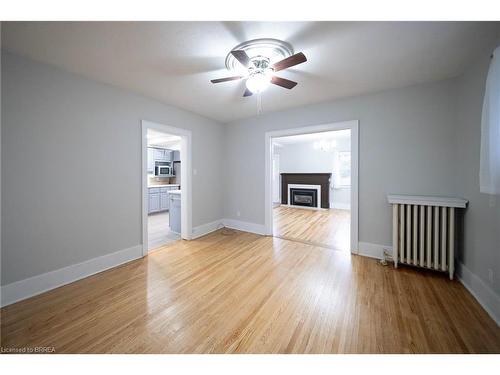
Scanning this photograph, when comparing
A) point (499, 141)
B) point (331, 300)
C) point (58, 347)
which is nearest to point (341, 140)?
point (499, 141)

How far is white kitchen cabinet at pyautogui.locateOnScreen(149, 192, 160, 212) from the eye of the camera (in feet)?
18.6

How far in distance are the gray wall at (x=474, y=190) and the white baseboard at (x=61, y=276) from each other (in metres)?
3.91

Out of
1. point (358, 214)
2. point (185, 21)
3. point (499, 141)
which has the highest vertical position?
point (185, 21)

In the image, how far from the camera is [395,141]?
8.36 ft

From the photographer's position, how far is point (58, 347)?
49.3 inches

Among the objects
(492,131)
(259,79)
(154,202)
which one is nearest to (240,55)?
(259,79)

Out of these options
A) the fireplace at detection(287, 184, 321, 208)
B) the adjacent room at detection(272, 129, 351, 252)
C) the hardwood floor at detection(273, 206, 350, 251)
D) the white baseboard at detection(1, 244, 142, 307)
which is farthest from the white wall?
the white baseboard at detection(1, 244, 142, 307)

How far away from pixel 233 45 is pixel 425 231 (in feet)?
9.67

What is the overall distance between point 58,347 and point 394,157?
12.6ft

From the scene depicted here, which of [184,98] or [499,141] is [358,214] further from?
[184,98]

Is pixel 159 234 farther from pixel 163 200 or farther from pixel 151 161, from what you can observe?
pixel 151 161

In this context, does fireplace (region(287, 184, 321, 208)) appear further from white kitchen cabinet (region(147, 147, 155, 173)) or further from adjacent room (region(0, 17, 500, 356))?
white kitchen cabinet (region(147, 147, 155, 173))

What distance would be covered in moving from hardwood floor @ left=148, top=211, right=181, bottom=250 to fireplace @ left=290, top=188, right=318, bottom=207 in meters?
4.51

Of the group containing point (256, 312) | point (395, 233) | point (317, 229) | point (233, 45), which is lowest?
point (256, 312)
